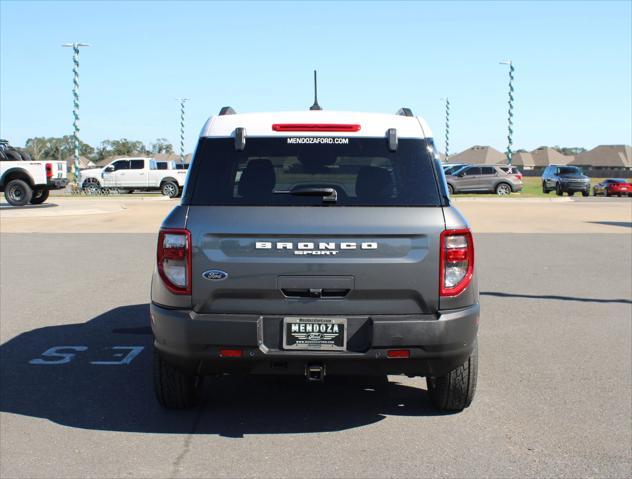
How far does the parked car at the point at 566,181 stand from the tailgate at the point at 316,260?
44.4 meters

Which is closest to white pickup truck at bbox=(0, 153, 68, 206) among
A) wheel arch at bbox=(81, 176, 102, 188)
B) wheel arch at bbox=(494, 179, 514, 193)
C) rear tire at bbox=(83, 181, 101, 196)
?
rear tire at bbox=(83, 181, 101, 196)

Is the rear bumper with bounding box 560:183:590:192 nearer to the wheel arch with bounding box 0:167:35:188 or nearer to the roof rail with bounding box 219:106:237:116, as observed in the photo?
the wheel arch with bounding box 0:167:35:188

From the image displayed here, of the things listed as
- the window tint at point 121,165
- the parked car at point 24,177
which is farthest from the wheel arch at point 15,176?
the window tint at point 121,165

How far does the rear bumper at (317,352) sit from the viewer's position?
457cm

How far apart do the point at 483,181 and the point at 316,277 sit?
1572 inches

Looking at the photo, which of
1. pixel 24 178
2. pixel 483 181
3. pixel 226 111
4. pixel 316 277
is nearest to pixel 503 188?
pixel 483 181

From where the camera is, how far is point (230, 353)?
4.62 meters

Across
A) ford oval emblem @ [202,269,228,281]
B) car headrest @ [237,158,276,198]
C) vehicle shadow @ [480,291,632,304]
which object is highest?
car headrest @ [237,158,276,198]

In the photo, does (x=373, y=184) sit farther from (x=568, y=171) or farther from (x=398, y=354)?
(x=568, y=171)

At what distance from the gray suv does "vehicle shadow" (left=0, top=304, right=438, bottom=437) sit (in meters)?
0.60

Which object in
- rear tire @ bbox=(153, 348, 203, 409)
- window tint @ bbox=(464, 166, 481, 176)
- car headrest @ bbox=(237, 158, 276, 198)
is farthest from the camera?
window tint @ bbox=(464, 166, 481, 176)

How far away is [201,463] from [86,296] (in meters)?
6.13

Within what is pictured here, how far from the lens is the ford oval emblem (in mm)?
4582

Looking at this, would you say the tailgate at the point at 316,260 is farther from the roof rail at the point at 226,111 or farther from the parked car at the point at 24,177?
the parked car at the point at 24,177
